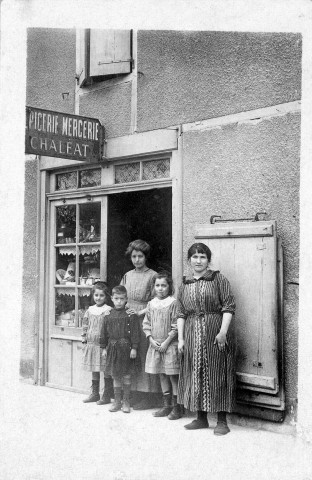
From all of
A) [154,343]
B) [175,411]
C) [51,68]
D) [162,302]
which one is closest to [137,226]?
[162,302]

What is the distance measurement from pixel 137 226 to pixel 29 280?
1.58 meters

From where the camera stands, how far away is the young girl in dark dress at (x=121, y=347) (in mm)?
6113

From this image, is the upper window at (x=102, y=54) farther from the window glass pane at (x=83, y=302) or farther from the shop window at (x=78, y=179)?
the window glass pane at (x=83, y=302)

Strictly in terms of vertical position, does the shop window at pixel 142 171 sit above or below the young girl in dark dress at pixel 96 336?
above

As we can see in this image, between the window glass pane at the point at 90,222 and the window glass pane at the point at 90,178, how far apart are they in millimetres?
241

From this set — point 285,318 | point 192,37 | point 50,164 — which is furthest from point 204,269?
point 50,164

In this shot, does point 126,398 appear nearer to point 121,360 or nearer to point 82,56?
point 121,360

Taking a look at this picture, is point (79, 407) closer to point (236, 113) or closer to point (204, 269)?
point (204, 269)

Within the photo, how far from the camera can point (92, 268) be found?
7062 millimetres

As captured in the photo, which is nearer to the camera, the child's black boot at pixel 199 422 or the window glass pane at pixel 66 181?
the child's black boot at pixel 199 422

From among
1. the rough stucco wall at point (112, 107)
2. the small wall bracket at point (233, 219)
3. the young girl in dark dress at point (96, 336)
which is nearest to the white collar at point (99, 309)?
the young girl in dark dress at point (96, 336)

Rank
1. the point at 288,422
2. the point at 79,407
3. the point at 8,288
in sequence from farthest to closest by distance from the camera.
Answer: the point at 79,407 → the point at 288,422 → the point at 8,288

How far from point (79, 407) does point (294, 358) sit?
8.09 feet

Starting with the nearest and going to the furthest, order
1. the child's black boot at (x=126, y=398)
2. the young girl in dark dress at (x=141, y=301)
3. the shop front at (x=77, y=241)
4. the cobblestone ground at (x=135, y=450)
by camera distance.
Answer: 1. the cobblestone ground at (x=135, y=450)
2. the child's black boot at (x=126, y=398)
3. the young girl in dark dress at (x=141, y=301)
4. the shop front at (x=77, y=241)
